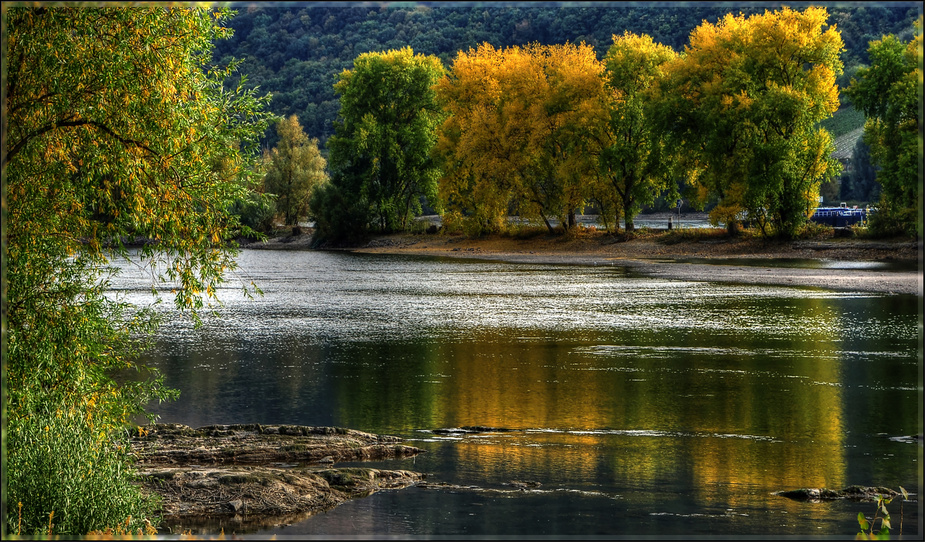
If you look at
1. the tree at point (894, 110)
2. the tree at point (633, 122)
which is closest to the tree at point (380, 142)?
the tree at point (633, 122)

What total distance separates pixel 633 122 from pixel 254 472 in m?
69.6

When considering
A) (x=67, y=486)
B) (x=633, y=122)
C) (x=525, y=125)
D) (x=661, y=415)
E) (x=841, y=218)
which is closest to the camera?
(x=67, y=486)

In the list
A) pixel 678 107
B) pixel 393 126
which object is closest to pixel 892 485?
pixel 678 107

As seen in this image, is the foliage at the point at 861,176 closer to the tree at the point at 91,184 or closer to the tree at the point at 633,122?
the tree at the point at 633,122

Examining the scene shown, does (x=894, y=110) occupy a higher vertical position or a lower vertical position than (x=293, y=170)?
lower

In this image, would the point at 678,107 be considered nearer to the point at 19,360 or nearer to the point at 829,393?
the point at 829,393

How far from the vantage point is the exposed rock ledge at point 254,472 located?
13.3m

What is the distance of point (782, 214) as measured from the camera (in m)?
73.8

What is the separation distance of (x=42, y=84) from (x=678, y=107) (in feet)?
211

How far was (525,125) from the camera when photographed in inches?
3361

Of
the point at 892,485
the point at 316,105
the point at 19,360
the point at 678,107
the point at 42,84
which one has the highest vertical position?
the point at 316,105

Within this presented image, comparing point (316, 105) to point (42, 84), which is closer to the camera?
point (42, 84)

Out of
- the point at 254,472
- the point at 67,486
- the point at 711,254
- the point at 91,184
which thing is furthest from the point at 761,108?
the point at 67,486

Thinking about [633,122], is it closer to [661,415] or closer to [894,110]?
[894,110]
